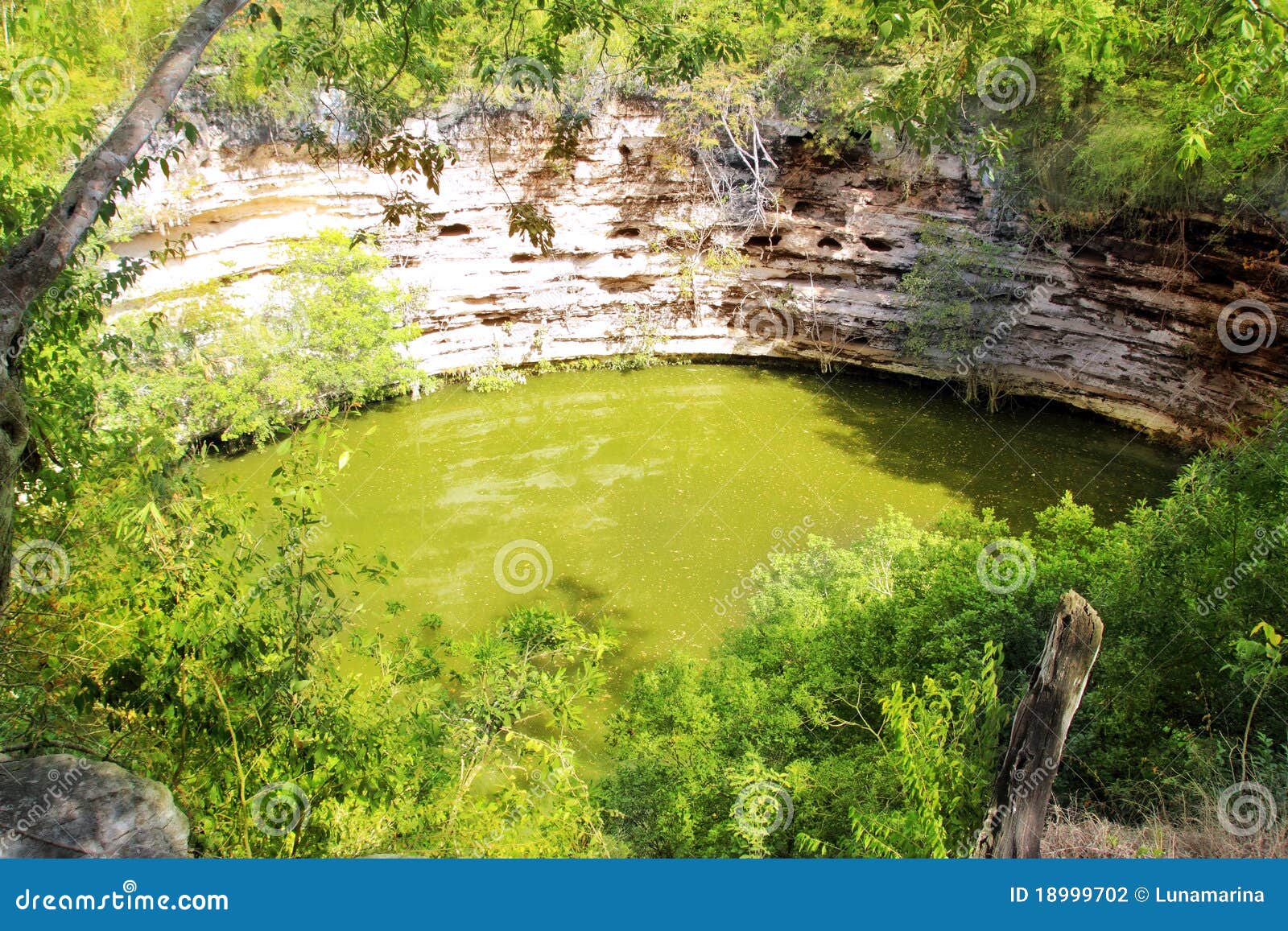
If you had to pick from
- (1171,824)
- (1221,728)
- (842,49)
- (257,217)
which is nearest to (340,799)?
(1171,824)

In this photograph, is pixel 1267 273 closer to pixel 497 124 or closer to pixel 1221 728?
pixel 1221 728

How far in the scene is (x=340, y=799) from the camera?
14.4 feet

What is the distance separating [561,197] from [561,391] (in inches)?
145
